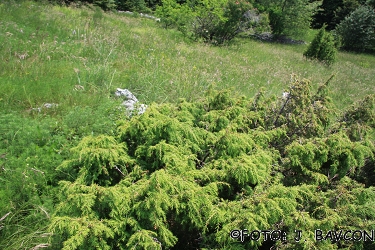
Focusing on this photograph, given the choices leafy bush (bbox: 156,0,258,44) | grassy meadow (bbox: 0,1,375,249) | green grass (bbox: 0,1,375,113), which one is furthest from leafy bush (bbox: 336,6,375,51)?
green grass (bbox: 0,1,375,113)

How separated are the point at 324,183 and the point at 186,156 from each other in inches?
64.0

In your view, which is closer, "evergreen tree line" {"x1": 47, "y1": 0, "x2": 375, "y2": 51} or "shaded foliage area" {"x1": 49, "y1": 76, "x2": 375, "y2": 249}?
"shaded foliage area" {"x1": 49, "y1": 76, "x2": 375, "y2": 249}

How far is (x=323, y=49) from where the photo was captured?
1381cm

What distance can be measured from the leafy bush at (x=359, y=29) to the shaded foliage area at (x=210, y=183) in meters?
23.2

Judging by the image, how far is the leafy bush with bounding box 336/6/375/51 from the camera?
2277 centimetres

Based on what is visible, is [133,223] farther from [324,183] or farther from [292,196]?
[324,183]

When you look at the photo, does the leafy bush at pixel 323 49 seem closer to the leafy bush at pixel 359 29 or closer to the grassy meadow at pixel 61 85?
the grassy meadow at pixel 61 85

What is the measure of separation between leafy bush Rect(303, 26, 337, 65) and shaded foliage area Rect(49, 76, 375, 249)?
37.4 feet

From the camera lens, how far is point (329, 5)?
31203mm

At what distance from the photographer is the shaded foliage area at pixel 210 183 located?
6.85 ft

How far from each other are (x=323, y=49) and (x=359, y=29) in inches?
491

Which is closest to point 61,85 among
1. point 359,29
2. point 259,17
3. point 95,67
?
point 95,67

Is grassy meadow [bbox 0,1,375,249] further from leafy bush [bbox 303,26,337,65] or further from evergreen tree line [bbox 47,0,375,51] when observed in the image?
evergreen tree line [bbox 47,0,375,51]

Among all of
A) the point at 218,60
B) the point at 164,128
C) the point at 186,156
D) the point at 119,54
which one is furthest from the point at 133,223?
the point at 218,60
